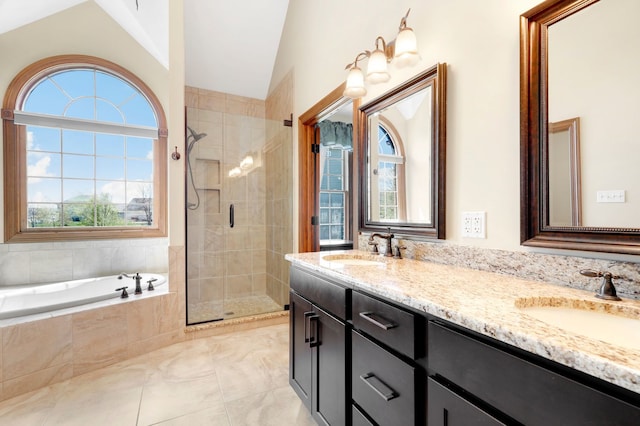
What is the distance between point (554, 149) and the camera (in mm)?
1041

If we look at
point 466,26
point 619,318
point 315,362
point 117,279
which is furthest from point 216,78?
point 619,318

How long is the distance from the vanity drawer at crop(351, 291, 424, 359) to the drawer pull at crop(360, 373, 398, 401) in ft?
0.47

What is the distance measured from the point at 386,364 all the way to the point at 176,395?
1.52m

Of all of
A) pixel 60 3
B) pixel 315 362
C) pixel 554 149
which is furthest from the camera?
pixel 60 3

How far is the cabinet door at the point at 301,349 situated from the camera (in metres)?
1.54

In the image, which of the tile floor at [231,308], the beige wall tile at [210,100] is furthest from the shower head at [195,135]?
the tile floor at [231,308]

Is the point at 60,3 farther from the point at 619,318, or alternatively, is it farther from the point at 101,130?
the point at 619,318

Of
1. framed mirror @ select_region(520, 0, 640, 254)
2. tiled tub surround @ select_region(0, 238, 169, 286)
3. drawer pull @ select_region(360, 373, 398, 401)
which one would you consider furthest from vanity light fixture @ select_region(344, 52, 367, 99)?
tiled tub surround @ select_region(0, 238, 169, 286)

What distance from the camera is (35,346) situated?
6.20 feet

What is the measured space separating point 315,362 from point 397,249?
0.74 metres

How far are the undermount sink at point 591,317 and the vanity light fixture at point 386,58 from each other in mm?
1185

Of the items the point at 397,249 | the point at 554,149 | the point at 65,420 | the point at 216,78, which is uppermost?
the point at 216,78

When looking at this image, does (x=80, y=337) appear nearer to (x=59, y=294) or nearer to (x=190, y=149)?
(x=59, y=294)

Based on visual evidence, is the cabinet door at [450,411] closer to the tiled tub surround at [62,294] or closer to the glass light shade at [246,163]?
the tiled tub surround at [62,294]
